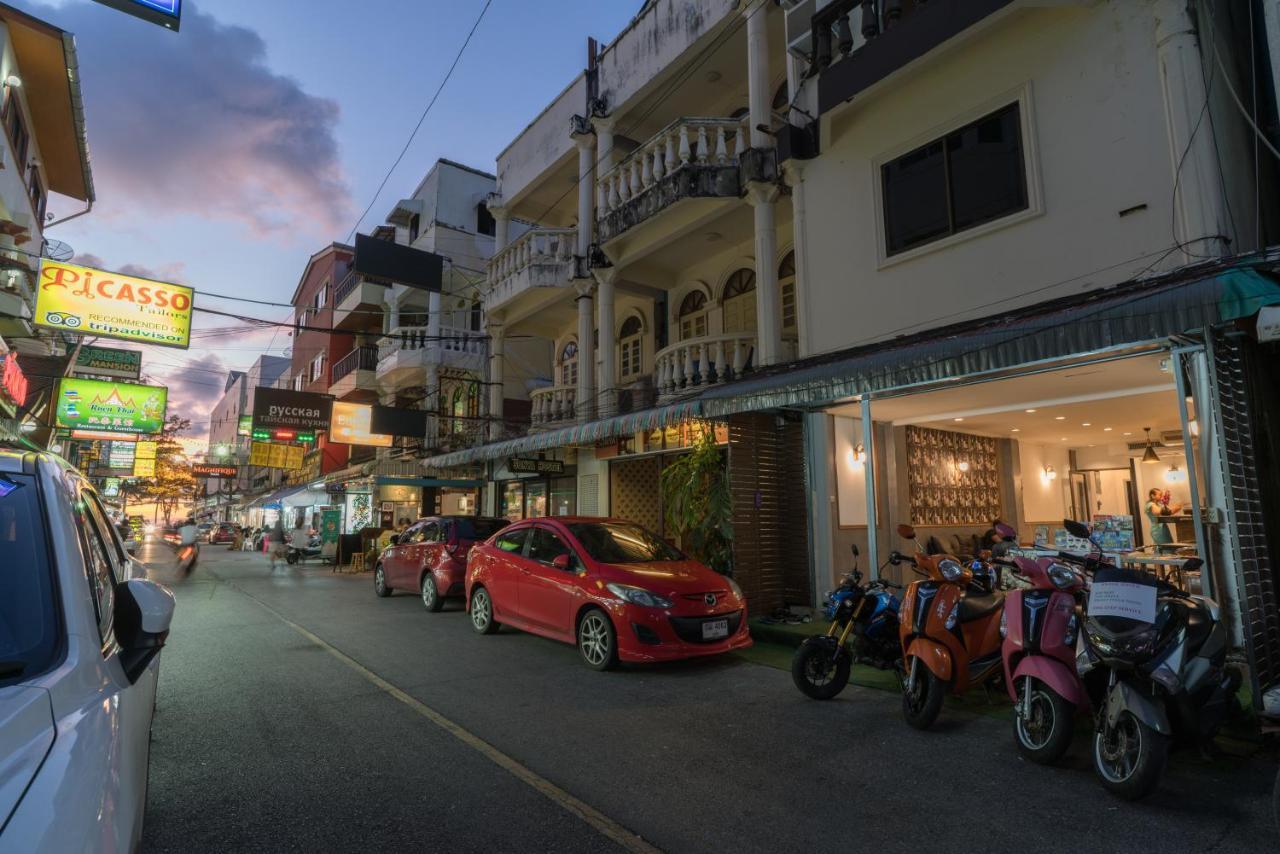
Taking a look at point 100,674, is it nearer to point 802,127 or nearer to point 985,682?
point 985,682

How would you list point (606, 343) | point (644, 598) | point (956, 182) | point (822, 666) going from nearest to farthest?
1. point (822, 666)
2. point (644, 598)
3. point (956, 182)
4. point (606, 343)

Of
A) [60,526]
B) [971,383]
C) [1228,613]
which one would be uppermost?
[971,383]

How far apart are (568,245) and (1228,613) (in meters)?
13.7

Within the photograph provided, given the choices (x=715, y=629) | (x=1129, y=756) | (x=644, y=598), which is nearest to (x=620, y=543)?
(x=644, y=598)

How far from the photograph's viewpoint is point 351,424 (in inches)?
863

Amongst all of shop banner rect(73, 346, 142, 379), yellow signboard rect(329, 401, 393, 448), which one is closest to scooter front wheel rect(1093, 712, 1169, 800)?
→ yellow signboard rect(329, 401, 393, 448)

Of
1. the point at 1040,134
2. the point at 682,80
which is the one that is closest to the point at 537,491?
the point at 682,80

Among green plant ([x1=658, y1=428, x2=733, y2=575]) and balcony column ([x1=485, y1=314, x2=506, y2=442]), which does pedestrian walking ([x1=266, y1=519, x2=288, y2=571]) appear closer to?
balcony column ([x1=485, y1=314, x2=506, y2=442])

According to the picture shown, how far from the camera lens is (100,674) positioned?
7.00 feet

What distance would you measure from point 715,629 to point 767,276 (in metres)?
6.16

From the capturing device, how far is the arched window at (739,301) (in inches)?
527

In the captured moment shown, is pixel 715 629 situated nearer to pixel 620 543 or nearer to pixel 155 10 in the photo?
pixel 620 543

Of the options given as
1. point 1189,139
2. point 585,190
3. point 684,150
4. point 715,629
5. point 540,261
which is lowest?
point 715,629

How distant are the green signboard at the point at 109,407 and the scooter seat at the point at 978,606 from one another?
65.4ft
